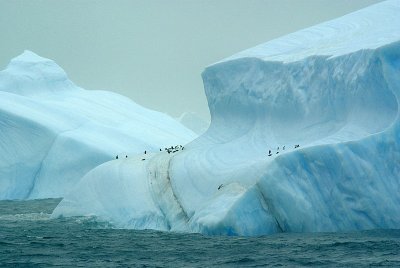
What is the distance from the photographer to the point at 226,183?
68.5 feet

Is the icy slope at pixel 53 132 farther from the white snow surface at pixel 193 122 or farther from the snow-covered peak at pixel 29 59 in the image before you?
the white snow surface at pixel 193 122

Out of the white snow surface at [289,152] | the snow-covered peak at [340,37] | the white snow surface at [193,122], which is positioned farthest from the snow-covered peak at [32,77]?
the white snow surface at [193,122]

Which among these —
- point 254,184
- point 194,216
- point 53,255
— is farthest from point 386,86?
point 53,255

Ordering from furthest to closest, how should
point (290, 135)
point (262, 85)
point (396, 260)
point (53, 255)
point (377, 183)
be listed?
point (262, 85) → point (290, 135) → point (377, 183) → point (53, 255) → point (396, 260)

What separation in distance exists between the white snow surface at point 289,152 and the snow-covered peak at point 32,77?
19.0 metres

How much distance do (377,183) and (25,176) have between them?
68.5 ft

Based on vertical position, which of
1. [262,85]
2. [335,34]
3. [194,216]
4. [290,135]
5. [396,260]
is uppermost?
[335,34]

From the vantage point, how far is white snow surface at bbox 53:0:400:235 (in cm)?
1919

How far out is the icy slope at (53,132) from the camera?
117 feet

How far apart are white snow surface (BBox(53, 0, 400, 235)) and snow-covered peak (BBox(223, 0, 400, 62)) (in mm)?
68

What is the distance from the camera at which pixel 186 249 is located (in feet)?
54.9

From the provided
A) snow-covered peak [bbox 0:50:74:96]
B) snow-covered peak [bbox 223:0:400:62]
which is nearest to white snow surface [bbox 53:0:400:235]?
snow-covered peak [bbox 223:0:400:62]

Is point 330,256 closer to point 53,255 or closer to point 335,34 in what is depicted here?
point 53,255

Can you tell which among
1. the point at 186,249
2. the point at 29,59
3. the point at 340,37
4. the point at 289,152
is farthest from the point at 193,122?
the point at 186,249
